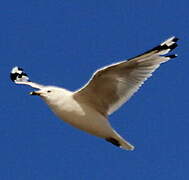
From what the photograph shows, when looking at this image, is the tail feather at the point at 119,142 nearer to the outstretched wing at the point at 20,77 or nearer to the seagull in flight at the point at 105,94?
the seagull in flight at the point at 105,94

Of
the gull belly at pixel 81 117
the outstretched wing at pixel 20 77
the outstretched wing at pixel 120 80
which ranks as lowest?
the gull belly at pixel 81 117

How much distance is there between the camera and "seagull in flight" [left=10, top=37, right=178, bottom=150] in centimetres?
1070


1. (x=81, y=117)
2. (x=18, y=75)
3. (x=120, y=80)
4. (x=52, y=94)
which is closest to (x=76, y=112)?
(x=81, y=117)

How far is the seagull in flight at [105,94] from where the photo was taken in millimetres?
10695

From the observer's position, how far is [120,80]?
10945 millimetres

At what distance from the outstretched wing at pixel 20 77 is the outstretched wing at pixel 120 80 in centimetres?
155

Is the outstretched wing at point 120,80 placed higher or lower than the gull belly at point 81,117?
higher

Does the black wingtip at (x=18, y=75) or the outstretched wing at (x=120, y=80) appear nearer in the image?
the outstretched wing at (x=120, y=80)

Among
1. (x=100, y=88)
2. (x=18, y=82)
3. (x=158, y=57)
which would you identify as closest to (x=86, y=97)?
(x=100, y=88)

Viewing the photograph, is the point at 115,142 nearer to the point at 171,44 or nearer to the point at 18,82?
the point at 171,44

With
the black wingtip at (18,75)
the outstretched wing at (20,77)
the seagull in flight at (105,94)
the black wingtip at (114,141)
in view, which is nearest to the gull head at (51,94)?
the seagull in flight at (105,94)

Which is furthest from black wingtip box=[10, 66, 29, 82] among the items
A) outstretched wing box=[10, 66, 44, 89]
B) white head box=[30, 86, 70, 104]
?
white head box=[30, 86, 70, 104]

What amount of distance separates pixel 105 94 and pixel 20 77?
2.71m

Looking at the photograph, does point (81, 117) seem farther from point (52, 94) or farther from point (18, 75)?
point (18, 75)
